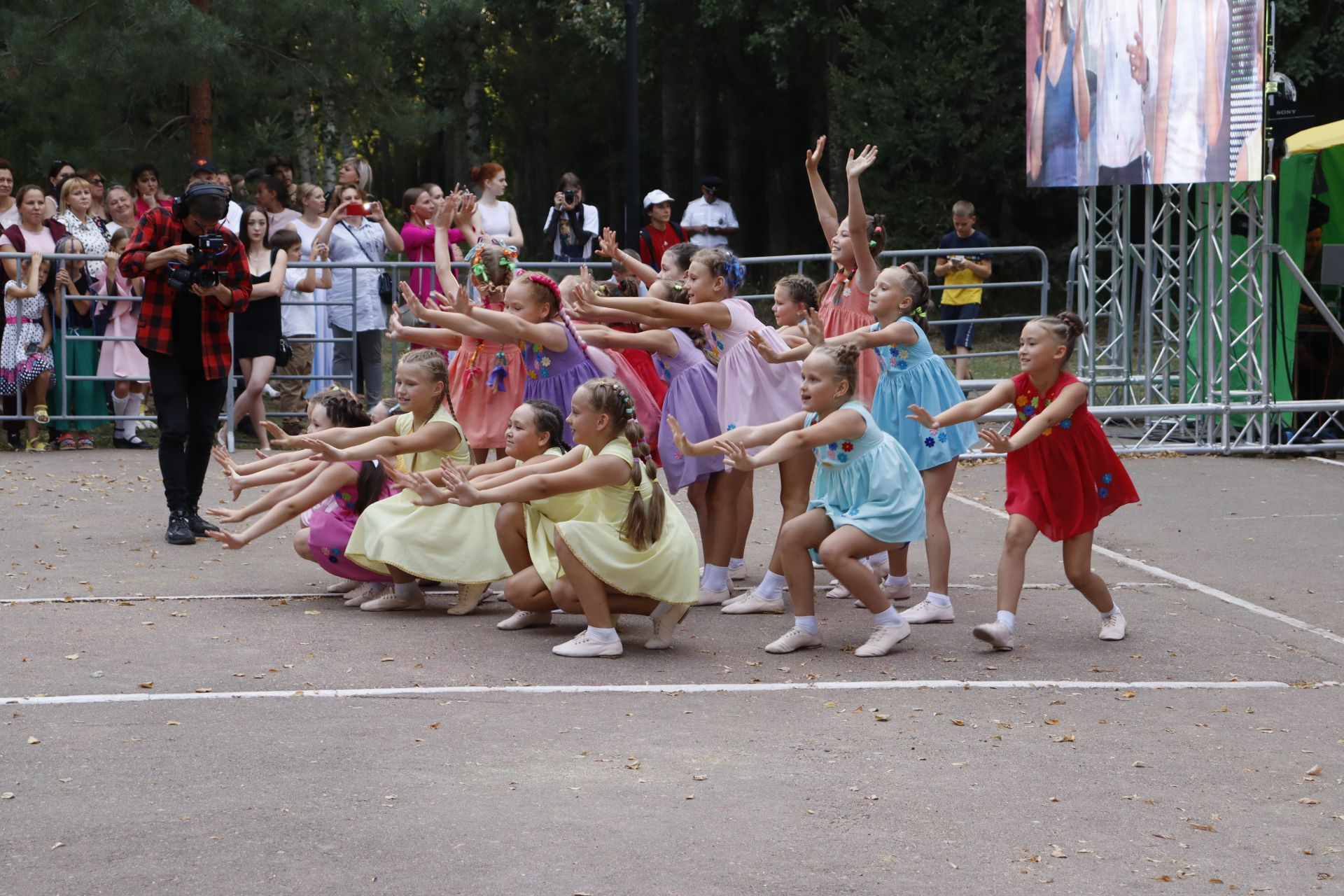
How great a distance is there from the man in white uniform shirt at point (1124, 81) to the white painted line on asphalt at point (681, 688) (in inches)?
297

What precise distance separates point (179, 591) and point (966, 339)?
33.8 ft

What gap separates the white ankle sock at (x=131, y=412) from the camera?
13.2 m

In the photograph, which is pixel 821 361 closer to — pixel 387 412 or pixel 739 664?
pixel 739 664

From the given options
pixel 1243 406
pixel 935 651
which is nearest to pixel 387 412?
pixel 935 651

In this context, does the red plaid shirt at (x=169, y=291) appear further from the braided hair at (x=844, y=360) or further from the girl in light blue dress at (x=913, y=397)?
the braided hair at (x=844, y=360)

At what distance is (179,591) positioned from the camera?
7730mm

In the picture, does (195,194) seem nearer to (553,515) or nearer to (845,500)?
(553,515)

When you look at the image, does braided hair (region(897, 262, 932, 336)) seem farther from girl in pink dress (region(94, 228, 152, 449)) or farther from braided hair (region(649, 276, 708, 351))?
girl in pink dress (region(94, 228, 152, 449))

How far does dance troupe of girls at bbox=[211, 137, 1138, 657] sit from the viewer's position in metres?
6.55

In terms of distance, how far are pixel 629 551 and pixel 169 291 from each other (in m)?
3.74

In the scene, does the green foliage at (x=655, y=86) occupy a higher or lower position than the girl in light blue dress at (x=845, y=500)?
higher

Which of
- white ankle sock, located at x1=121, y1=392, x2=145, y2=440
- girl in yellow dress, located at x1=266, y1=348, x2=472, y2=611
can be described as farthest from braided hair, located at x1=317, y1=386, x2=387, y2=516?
white ankle sock, located at x1=121, y1=392, x2=145, y2=440

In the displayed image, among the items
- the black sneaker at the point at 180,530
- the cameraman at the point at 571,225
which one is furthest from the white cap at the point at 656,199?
the black sneaker at the point at 180,530

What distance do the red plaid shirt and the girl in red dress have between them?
409 cm
